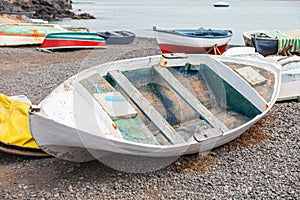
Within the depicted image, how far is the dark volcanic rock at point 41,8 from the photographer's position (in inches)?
1595

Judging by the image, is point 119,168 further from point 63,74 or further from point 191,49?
point 191,49

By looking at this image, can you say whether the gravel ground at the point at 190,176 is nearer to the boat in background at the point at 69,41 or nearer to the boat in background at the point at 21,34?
the boat in background at the point at 69,41

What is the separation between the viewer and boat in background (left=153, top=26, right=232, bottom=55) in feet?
38.4

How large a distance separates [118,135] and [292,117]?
3960mm

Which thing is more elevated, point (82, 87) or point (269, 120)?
point (82, 87)

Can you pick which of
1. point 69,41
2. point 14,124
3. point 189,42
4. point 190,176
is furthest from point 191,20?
point 190,176

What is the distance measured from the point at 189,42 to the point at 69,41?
5409mm

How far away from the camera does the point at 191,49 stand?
1185cm

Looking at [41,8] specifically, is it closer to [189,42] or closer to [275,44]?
[189,42]

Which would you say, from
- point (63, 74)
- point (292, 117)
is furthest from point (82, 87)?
point (63, 74)

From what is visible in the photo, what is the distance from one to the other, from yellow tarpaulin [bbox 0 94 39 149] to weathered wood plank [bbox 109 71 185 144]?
1387 millimetres

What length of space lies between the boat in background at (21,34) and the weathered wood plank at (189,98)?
36.7ft

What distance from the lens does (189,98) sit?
18.1 ft

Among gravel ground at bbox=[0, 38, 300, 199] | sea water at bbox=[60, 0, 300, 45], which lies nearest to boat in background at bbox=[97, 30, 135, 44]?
sea water at bbox=[60, 0, 300, 45]
